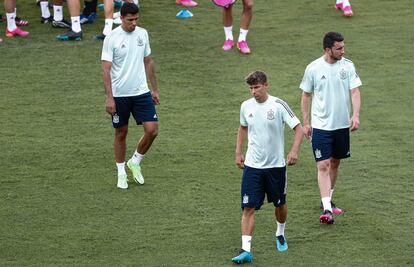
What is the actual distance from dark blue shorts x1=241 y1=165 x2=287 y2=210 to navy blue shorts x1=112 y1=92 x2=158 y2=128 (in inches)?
87.6

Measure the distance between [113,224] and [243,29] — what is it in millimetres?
6273

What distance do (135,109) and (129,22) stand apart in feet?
3.42

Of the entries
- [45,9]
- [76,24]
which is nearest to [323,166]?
[76,24]

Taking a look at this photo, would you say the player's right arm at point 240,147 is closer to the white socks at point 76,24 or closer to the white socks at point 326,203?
the white socks at point 326,203

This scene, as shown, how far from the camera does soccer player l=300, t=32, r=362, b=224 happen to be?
11.2 m

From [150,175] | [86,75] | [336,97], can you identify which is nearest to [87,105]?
[86,75]

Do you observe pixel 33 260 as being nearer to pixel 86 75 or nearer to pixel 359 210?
pixel 359 210

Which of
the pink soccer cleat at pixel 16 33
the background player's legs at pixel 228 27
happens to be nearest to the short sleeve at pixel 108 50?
the background player's legs at pixel 228 27

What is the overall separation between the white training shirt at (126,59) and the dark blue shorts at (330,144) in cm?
220

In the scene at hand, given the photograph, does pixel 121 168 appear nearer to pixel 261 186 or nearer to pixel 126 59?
pixel 126 59

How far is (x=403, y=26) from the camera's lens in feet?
59.2

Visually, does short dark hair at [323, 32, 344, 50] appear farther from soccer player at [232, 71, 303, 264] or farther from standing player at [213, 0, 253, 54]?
standing player at [213, 0, 253, 54]

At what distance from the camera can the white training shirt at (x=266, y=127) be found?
10.2m

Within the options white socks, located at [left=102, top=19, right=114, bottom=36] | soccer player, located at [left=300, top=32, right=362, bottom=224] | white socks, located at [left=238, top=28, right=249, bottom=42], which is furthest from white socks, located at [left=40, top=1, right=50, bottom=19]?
soccer player, located at [left=300, top=32, right=362, bottom=224]
